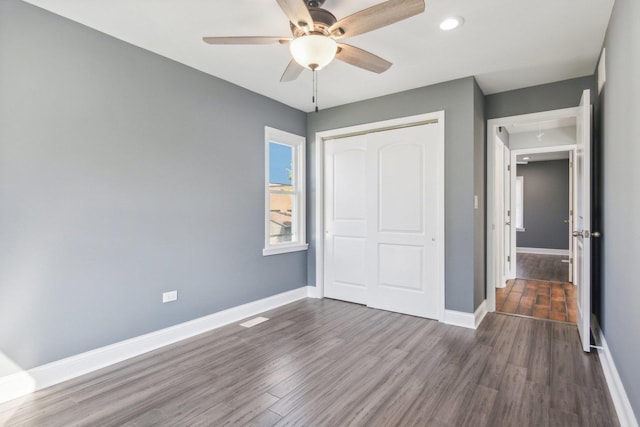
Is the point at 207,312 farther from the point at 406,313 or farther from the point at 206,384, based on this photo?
the point at 406,313

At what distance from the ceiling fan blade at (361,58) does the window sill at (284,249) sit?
241 cm

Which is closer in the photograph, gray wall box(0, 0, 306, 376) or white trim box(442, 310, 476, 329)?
gray wall box(0, 0, 306, 376)

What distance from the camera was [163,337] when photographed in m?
3.00

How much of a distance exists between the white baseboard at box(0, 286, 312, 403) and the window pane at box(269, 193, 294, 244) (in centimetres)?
89

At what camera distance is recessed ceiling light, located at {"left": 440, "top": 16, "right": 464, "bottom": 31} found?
2.38 meters

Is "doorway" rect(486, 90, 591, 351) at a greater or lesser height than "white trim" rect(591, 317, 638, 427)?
greater

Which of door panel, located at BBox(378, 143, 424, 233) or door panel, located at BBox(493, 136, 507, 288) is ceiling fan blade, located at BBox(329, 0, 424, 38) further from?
door panel, located at BBox(493, 136, 507, 288)

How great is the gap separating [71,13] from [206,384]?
2821 millimetres

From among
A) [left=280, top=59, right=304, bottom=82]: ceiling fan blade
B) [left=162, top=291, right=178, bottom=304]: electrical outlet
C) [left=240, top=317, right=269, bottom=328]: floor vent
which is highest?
[left=280, top=59, right=304, bottom=82]: ceiling fan blade

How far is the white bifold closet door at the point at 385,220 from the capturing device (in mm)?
3727

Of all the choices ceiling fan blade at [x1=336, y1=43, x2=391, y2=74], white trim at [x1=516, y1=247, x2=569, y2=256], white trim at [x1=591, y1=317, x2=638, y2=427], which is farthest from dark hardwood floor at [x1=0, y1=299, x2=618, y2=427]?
white trim at [x1=516, y1=247, x2=569, y2=256]

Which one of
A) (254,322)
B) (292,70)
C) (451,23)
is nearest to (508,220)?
(451,23)

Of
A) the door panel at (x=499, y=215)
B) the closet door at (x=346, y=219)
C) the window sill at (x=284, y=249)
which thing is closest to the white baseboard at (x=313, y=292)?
the closet door at (x=346, y=219)

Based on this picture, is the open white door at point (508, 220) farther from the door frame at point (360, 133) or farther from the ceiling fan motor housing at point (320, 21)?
the ceiling fan motor housing at point (320, 21)
